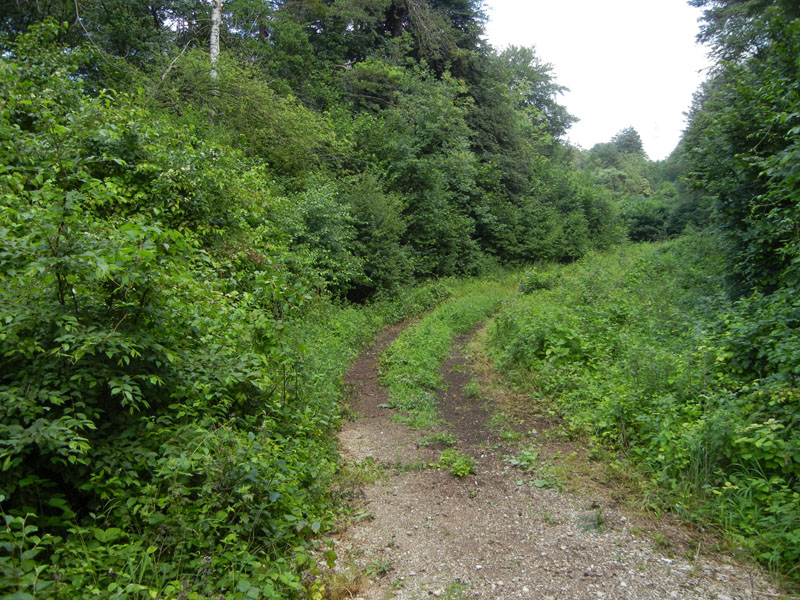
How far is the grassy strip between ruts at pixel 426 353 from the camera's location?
7685 millimetres

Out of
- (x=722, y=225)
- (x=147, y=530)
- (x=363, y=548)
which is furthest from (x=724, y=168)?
(x=147, y=530)

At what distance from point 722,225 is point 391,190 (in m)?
12.1

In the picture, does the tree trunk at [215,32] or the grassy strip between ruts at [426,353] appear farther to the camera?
the tree trunk at [215,32]

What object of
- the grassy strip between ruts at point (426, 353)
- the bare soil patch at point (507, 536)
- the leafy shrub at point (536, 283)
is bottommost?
the bare soil patch at point (507, 536)

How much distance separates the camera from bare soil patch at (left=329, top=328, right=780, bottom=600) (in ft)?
11.3

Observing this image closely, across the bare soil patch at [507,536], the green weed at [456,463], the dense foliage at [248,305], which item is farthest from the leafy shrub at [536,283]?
the green weed at [456,463]

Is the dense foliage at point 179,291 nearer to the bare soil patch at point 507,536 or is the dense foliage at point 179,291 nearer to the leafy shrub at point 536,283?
the bare soil patch at point 507,536

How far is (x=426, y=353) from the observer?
1027 cm

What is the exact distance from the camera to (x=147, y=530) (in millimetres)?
3217

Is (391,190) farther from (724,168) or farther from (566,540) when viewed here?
(566,540)

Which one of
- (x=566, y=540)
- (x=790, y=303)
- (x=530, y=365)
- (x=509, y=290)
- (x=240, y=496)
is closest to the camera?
(x=240, y=496)

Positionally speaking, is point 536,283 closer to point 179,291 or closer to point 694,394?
point 694,394

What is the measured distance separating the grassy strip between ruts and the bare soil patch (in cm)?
108

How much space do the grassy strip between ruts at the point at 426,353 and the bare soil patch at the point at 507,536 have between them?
108 centimetres
